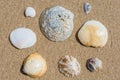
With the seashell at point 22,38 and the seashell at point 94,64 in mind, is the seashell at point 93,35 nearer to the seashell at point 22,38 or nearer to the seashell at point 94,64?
the seashell at point 94,64

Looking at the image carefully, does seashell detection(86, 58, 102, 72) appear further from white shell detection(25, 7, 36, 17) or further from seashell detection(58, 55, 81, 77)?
white shell detection(25, 7, 36, 17)

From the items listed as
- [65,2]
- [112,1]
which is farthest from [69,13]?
[112,1]

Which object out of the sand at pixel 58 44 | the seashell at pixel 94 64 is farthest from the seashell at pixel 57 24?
the seashell at pixel 94 64

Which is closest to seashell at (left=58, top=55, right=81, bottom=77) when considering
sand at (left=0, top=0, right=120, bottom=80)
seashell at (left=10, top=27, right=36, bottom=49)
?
sand at (left=0, top=0, right=120, bottom=80)

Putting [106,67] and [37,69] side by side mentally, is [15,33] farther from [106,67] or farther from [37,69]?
[106,67]

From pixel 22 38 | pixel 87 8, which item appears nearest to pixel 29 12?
pixel 22 38

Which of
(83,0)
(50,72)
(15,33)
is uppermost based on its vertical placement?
(83,0)
